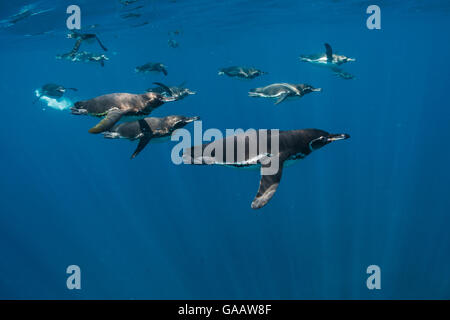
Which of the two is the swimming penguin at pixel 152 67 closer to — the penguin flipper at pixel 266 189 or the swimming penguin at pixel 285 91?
the swimming penguin at pixel 285 91

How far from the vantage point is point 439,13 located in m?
35.3

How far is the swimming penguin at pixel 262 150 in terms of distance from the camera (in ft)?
15.7

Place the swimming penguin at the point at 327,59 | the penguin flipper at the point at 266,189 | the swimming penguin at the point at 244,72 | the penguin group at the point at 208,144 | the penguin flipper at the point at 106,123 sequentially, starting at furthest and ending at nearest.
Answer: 1. the swimming penguin at the point at 327,59
2. the swimming penguin at the point at 244,72
3. the penguin group at the point at 208,144
4. the penguin flipper at the point at 106,123
5. the penguin flipper at the point at 266,189

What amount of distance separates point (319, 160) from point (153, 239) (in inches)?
675

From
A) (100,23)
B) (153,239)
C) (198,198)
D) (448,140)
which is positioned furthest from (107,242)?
(448,140)

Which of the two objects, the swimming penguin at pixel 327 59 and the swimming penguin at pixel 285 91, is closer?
the swimming penguin at pixel 285 91

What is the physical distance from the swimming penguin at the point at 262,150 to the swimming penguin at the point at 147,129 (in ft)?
4.50

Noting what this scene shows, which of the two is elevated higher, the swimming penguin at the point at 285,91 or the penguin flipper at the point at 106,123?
the swimming penguin at the point at 285,91

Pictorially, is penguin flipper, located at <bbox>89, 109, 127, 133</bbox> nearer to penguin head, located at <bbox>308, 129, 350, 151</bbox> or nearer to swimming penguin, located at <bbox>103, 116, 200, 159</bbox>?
swimming penguin, located at <bbox>103, 116, 200, 159</bbox>

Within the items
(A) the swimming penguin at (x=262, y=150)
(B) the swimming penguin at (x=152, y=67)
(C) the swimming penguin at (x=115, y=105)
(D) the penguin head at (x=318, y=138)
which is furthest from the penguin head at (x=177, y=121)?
(B) the swimming penguin at (x=152, y=67)

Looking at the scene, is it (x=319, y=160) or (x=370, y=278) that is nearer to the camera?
(x=370, y=278)

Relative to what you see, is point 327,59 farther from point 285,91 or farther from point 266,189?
point 266,189

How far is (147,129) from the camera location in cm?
642
